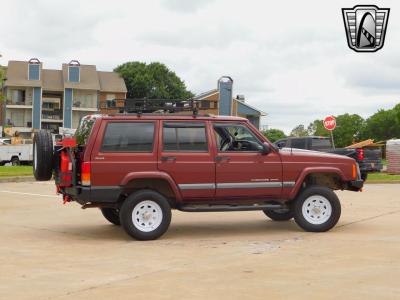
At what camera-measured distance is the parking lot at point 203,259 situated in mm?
6172

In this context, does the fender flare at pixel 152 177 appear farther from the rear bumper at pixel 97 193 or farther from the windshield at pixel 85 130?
the windshield at pixel 85 130

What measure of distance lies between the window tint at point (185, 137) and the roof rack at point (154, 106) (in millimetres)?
293

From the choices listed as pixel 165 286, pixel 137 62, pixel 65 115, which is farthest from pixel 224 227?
pixel 137 62

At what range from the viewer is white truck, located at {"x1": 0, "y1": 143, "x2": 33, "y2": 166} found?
133ft

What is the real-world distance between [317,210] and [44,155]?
14.5 feet

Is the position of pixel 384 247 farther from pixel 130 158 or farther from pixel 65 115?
pixel 65 115

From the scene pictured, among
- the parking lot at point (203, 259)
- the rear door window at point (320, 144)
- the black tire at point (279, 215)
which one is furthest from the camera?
the rear door window at point (320, 144)

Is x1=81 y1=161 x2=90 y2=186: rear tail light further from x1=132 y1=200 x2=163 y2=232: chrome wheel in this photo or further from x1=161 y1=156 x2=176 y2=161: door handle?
x1=161 y1=156 x2=176 y2=161: door handle

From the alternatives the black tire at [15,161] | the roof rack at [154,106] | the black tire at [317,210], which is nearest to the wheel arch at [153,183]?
the roof rack at [154,106]

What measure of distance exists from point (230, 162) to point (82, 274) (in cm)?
353

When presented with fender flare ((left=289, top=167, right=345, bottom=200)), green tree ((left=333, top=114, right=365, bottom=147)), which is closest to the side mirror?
fender flare ((left=289, top=167, right=345, bottom=200))

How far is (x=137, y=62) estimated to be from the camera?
80625 millimetres

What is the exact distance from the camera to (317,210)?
1012 cm

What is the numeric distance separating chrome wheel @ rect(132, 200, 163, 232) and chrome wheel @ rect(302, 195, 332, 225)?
237 centimetres
